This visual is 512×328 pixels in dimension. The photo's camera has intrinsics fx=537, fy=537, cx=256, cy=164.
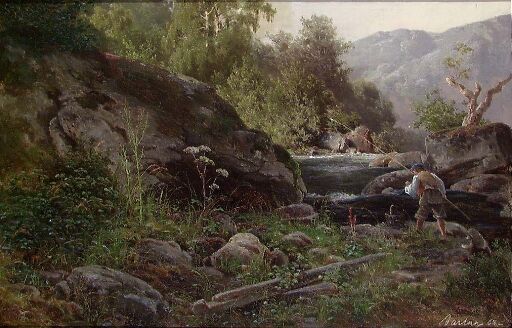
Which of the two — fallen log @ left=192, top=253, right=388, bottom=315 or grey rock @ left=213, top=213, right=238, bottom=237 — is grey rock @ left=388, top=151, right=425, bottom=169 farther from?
grey rock @ left=213, top=213, right=238, bottom=237

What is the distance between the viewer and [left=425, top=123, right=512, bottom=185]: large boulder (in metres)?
4.80

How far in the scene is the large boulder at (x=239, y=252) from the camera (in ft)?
13.0

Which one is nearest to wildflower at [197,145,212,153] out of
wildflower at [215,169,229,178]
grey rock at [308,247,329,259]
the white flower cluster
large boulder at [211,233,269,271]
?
the white flower cluster

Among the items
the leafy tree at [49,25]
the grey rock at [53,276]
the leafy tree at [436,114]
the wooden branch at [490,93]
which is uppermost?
the leafy tree at [49,25]

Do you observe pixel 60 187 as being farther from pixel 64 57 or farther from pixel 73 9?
pixel 73 9

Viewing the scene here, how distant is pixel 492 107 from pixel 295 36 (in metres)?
1.86

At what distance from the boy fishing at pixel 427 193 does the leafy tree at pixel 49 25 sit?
293 cm

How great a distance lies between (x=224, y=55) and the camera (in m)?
4.91

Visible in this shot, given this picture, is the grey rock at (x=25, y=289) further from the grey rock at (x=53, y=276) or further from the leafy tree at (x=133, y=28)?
the leafy tree at (x=133, y=28)

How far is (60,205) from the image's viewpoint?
147 inches

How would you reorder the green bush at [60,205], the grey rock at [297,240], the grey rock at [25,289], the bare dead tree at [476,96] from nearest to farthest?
the grey rock at [25,289] → the green bush at [60,205] → the grey rock at [297,240] → the bare dead tree at [476,96]

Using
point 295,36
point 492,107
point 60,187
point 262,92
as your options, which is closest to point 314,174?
point 262,92

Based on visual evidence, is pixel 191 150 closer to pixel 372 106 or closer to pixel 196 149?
pixel 196 149
